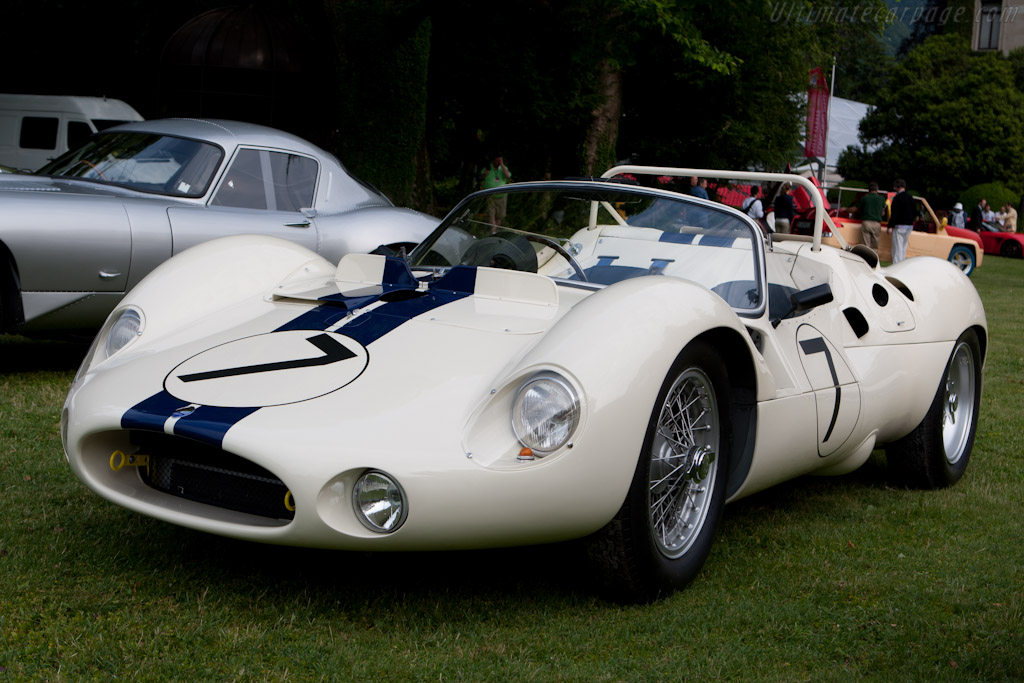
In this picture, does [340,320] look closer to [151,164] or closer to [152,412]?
[152,412]

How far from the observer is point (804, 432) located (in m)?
3.61

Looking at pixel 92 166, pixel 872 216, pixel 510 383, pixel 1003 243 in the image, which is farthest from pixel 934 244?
pixel 510 383

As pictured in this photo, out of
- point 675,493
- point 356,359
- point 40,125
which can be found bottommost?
point 675,493

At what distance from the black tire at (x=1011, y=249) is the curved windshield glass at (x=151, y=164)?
24.4 metres

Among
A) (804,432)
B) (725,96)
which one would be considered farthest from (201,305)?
(725,96)

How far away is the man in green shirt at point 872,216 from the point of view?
18.9 m

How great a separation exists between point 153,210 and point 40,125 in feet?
41.1

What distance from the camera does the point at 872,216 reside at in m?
18.9

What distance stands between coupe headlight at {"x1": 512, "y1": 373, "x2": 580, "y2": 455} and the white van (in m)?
15.9

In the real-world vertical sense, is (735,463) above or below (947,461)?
above

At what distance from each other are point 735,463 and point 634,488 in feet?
2.32

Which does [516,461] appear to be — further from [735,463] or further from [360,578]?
[735,463]

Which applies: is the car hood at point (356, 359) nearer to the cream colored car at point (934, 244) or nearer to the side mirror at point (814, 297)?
the side mirror at point (814, 297)

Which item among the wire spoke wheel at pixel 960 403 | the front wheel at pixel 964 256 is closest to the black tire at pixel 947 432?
the wire spoke wheel at pixel 960 403
